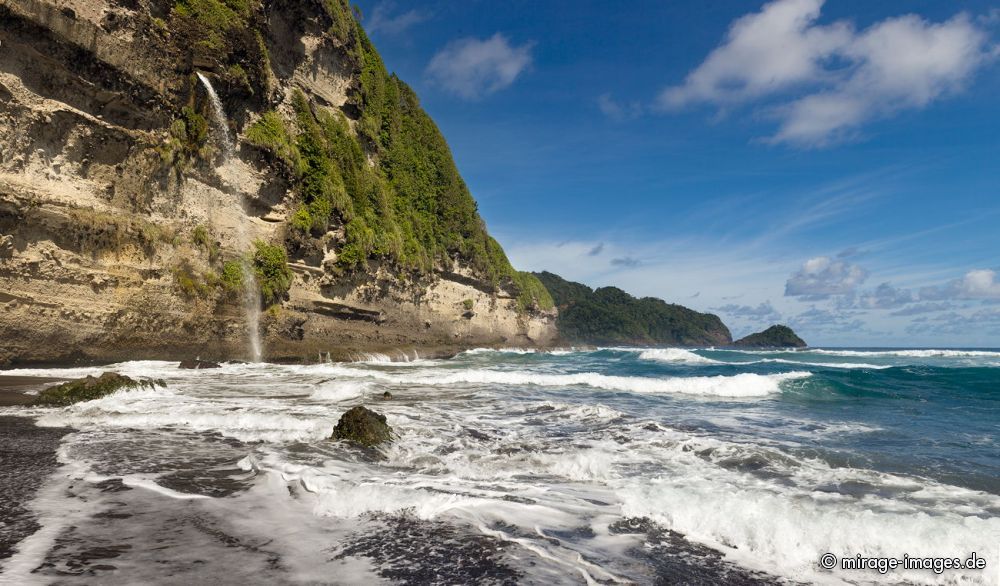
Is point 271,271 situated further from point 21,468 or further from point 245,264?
point 21,468

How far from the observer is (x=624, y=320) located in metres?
137

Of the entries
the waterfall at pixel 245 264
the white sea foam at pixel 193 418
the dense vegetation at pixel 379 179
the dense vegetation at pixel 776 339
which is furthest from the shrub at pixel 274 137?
the dense vegetation at pixel 776 339

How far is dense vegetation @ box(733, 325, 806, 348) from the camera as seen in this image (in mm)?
128125

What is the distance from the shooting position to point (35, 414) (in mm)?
8859

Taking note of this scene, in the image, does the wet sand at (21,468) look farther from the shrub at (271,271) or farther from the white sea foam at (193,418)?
the shrub at (271,271)

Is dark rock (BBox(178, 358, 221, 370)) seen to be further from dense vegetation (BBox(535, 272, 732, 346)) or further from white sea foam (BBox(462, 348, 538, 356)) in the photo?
dense vegetation (BBox(535, 272, 732, 346))

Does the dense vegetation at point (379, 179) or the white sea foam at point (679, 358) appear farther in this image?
the white sea foam at point (679, 358)

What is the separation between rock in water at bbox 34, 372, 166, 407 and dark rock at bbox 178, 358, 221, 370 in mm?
7321

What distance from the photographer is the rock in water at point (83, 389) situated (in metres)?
9.93

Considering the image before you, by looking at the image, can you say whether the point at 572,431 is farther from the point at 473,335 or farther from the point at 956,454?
the point at 473,335

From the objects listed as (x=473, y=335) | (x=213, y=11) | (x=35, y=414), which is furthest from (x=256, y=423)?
(x=473, y=335)

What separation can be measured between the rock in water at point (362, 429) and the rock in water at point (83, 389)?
20.4 ft

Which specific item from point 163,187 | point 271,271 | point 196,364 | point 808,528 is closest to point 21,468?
point 808,528

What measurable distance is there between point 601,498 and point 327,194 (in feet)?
83.8
